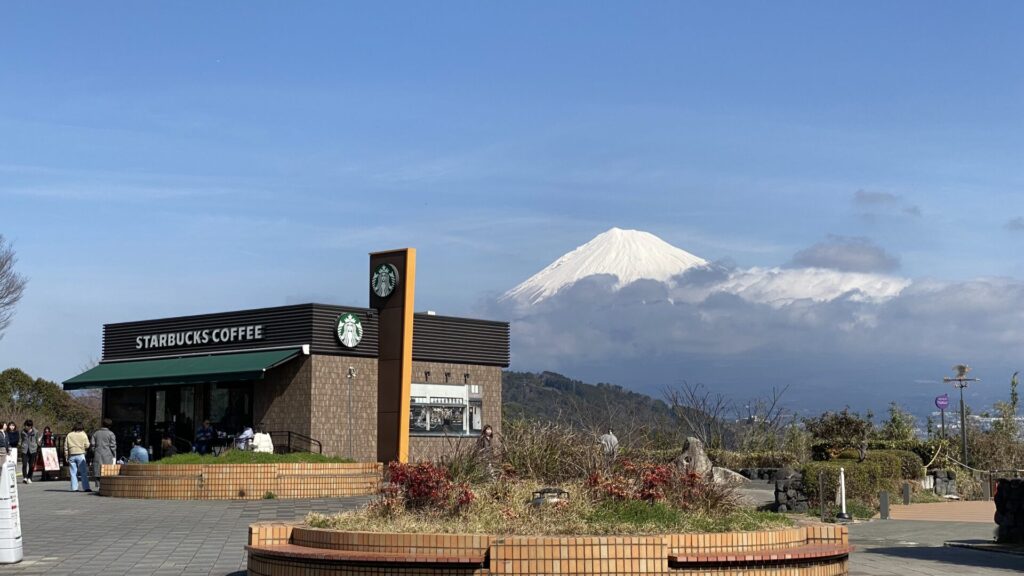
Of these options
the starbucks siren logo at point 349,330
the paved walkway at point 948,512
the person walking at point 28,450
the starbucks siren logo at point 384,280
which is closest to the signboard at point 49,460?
the person walking at point 28,450

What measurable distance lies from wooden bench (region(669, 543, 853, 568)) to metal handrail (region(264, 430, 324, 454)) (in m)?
22.5

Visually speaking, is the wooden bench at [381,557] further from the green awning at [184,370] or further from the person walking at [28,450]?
the green awning at [184,370]

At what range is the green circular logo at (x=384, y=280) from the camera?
29.2 metres

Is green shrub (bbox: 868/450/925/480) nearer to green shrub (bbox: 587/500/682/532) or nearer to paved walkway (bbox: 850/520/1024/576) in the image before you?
paved walkway (bbox: 850/520/1024/576)

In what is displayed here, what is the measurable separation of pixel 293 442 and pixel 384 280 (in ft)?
18.2

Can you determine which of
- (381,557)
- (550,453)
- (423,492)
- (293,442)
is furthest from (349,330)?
(381,557)

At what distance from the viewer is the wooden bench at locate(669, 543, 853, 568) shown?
31.3ft

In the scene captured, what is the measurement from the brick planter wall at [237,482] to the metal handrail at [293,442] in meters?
8.00

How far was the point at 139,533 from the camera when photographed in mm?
16516

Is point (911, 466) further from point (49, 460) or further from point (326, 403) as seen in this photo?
point (49, 460)

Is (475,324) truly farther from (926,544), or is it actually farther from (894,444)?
(926,544)

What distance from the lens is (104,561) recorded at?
13.4 m

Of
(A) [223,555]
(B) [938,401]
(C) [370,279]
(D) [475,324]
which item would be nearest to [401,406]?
(C) [370,279]

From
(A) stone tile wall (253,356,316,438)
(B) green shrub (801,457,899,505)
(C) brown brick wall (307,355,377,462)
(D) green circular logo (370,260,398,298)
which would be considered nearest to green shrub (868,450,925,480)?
(B) green shrub (801,457,899,505)
